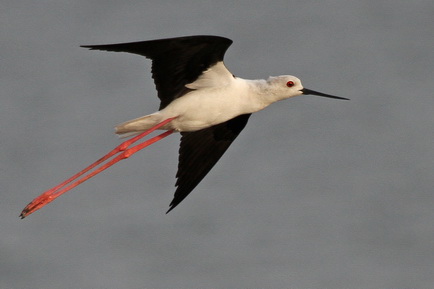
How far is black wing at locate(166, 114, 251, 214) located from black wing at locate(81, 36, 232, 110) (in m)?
0.93

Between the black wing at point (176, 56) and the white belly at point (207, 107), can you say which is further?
the white belly at point (207, 107)

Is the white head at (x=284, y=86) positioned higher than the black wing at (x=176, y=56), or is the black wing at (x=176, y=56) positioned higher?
the black wing at (x=176, y=56)

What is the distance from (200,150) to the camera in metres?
14.2

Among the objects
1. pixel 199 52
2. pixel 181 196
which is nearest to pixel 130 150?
pixel 181 196

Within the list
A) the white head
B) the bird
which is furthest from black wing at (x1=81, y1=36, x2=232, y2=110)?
the white head

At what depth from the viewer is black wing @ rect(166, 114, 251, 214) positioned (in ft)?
46.3

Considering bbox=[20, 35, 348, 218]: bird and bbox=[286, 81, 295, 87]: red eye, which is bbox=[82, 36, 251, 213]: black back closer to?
bbox=[20, 35, 348, 218]: bird

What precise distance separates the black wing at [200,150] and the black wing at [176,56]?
36.4 inches

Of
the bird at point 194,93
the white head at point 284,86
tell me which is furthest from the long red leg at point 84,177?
the white head at point 284,86

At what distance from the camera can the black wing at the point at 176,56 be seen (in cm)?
1231

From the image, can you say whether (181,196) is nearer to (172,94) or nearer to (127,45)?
(172,94)

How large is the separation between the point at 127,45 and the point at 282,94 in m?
2.31

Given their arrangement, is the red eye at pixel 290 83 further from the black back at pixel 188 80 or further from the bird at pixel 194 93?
the black back at pixel 188 80

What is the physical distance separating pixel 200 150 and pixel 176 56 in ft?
5.62
